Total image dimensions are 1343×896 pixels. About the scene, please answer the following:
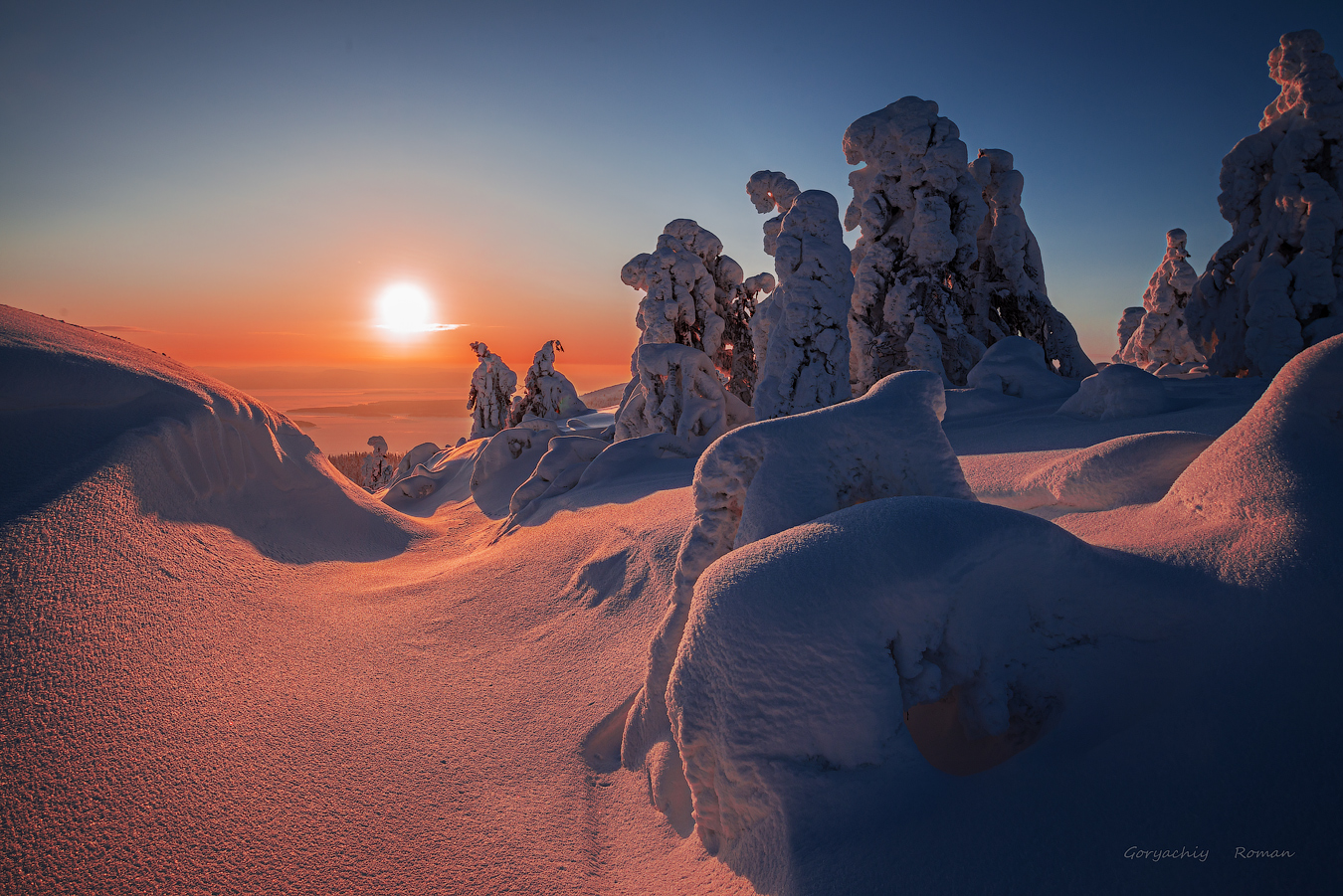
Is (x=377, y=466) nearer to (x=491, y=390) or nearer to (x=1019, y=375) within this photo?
(x=491, y=390)

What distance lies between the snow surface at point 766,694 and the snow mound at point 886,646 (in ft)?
0.03

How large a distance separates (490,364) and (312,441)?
55.8ft

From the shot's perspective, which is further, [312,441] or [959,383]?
[959,383]

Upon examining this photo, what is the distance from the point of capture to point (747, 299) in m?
18.5

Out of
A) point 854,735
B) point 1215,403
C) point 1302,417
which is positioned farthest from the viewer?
point 1215,403

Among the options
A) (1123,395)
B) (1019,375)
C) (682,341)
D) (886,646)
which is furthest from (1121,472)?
(682,341)

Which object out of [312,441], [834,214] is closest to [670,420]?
[834,214]

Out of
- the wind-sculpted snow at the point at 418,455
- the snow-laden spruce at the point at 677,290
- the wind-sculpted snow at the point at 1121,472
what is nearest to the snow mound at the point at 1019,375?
the wind-sculpted snow at the point at 1121,472

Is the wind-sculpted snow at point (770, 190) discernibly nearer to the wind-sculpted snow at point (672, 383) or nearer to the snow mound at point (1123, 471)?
the wind-sculpted snow at point (672, 383)

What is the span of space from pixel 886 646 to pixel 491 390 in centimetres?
2349

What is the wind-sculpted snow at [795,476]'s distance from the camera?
9.17 ft

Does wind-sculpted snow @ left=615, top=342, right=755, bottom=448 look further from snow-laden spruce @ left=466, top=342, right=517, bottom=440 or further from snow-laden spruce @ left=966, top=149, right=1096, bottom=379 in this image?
snow-laden spruce @ left=466, top=342, right=517, bottom=440

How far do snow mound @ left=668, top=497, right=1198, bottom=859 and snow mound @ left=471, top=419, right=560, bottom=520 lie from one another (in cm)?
912

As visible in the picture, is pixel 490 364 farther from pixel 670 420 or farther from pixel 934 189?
pixel 934 189
